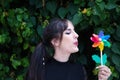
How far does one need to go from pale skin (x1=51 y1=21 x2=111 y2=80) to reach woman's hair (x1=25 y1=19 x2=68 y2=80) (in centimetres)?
3

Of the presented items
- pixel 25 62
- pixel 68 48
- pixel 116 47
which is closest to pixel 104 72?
pixel 68 48

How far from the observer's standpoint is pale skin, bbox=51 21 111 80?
3072 mm

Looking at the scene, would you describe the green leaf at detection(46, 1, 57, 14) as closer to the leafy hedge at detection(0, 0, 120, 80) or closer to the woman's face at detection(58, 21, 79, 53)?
the leafy hedge at detection(0, 0, 120, 80)

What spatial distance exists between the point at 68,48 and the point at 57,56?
98mm

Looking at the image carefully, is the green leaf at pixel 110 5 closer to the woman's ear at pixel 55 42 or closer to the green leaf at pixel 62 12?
the green leaf at pixel 62 12

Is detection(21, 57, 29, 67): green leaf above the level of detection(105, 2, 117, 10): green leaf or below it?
below

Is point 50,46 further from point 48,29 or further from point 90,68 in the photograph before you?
point 90,68

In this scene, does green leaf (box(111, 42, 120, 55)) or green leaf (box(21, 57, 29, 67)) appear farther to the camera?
green leaf (box(21, 57, 29, 67))

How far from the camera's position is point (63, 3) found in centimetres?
399

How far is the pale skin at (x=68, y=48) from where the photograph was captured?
3072mm

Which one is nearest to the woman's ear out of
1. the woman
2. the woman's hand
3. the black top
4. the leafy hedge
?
the woman

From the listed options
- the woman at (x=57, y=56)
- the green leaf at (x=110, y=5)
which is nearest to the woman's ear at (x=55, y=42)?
the woman at (x=57, y=56)

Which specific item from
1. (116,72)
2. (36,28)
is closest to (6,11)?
(36,28)

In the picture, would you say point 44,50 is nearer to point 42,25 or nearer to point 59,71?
point 59,71
